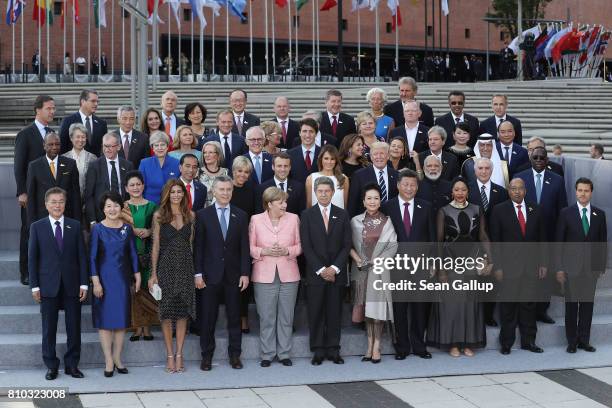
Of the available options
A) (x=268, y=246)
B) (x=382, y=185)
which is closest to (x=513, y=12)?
(x=382, y=185)

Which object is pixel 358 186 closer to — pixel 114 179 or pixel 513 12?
pixel 114 179

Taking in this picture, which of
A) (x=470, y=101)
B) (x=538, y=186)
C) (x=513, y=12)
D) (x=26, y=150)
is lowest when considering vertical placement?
(x=538, y=186)

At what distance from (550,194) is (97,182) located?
5132mm

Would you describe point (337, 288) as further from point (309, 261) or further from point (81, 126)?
point (81, 126)

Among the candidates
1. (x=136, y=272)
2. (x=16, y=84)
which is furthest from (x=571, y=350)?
(x=16, y=84)

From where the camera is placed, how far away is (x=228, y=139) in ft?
42.4

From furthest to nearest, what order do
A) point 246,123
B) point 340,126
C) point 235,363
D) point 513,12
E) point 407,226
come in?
1. point 513,12
2. point 340,126
3. point 246,123
4. point 407,226
5. point 235,363

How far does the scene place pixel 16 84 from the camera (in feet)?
136

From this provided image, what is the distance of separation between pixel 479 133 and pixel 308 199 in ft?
9.91

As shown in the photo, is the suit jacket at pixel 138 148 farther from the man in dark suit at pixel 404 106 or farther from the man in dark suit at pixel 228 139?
the man in dark suit at pixel 404 106

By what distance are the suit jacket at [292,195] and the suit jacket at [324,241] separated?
494 mm

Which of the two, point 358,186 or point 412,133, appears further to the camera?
point 412,133

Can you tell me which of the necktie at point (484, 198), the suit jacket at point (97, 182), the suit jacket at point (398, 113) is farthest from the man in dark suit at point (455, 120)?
the suit jacket at point (97, 182)

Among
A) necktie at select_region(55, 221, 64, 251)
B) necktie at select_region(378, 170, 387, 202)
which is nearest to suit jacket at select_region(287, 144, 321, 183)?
necktie at select_region(378, 170, 387, 202)
